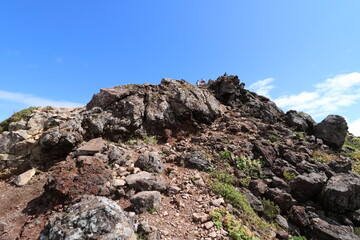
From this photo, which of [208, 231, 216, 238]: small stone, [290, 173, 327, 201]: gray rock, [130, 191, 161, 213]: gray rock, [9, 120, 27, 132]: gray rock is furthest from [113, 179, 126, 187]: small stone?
[9, 120, 27, 132]: gray rock

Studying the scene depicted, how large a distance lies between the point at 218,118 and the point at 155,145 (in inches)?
291

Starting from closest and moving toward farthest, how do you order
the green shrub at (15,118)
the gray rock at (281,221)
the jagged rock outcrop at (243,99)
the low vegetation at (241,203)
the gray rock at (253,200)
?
the low vegetation at (241,203)
the gray rock at (281,221)
the gray rock at (253,200)
the green shrub at (15,118)
the jagged rock outcrop at (243,99)

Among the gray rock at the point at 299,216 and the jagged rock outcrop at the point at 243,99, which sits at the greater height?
the jagged rock outcrop at the point at 243,99

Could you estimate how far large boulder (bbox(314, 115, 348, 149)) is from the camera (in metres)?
19.9

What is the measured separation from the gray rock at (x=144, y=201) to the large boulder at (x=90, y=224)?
1906 millimetres

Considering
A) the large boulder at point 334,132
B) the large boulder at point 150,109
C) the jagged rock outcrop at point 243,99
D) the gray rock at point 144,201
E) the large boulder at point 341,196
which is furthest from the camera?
the jagged rock outcrop at point 243,99

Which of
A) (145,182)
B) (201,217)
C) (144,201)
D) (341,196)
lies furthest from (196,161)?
(341,196)

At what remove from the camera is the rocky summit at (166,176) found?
712 centimetres

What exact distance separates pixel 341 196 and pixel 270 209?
419 centimetres

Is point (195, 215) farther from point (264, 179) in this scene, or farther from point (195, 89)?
point (195, 89)

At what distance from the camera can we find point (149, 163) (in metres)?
10.4

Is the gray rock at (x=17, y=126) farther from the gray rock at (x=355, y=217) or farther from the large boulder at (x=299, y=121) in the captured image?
the large boulder at (x=299, y=121)

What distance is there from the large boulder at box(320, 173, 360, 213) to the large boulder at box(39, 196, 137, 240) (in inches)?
414

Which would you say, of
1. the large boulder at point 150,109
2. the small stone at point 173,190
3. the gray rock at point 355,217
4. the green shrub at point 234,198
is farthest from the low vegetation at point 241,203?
the large boulder at point 150,109
